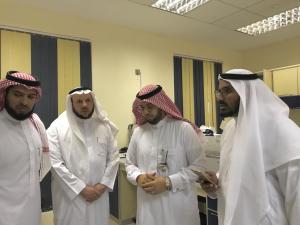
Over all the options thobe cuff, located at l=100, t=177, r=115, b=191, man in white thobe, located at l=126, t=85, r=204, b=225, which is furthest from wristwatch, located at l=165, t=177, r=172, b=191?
thobe cuff, located at l=100, t=177, r=115, b=191

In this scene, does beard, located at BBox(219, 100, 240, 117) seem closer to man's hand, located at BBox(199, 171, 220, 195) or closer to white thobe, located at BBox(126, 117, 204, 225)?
man's hand, located at BBox(199, 171, 220, 195)

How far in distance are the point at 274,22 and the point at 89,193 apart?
3.89 m

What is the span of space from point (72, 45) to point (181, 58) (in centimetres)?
199

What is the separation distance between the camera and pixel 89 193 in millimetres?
2139

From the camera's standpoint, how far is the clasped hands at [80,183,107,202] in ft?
7.01

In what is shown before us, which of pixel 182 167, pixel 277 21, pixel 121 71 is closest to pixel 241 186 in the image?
pixel 182 167

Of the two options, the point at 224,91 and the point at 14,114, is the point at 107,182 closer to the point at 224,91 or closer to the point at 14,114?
Result: the point at 14,114

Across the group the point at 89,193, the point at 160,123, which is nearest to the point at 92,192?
the point at 89,193

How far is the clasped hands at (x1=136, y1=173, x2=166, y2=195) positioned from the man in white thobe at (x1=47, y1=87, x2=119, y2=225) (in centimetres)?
44

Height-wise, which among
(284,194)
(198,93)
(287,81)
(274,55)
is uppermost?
(274,55)

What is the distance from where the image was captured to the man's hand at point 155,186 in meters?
1.92

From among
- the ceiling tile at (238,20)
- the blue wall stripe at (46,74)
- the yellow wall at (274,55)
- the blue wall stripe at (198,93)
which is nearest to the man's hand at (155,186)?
the blue wall stripe at (46,74)

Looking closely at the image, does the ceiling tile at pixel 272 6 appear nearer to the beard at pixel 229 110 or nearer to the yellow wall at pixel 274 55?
the yellow wall at pixel 274 55

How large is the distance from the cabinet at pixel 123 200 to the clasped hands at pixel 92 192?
1.39 meters
